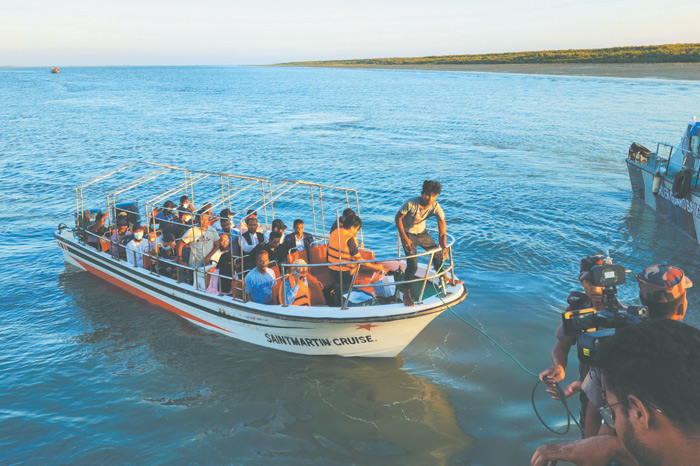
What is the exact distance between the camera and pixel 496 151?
28391 millimetres

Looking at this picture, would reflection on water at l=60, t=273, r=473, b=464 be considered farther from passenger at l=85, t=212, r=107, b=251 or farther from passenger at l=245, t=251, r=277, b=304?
passenger at l=85, t=212, r=107, b=251

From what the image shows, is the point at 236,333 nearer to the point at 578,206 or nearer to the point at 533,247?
the point at 533,247

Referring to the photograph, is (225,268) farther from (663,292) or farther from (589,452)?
(589,452)

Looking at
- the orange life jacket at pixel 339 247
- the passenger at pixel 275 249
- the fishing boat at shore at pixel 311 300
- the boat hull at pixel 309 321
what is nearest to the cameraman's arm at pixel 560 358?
the fishing boat at shore at pixel 311 300

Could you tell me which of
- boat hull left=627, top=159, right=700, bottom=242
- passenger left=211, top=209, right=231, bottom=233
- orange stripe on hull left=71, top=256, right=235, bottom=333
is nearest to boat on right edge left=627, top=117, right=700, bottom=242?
boat hull left=627, top=159, right=700, bottom=242

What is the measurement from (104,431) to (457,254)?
9.35m

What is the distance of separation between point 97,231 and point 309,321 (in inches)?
265

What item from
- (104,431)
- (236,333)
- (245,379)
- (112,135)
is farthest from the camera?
(112,135)

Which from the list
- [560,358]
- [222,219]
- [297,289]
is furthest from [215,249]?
[560,358]

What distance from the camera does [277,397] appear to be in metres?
7.88

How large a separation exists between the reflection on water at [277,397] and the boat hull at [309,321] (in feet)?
0.96

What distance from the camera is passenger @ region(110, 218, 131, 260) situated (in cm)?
1098

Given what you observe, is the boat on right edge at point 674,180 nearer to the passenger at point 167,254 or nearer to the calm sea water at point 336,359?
the calm sea water at point 336,359

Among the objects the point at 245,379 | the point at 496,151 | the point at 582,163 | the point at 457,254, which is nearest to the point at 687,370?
the point at 245,379
